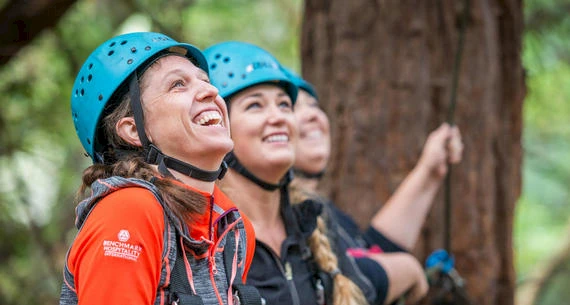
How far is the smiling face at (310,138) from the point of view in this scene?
367 cm

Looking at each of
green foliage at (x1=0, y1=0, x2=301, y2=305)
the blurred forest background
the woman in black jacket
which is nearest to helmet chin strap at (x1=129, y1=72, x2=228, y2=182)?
the woman in black jacket

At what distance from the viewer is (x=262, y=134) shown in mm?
2912

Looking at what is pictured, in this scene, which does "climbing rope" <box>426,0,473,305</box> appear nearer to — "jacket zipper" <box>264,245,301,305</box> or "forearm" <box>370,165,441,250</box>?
"forearm" <box>370,165,441,250</box>

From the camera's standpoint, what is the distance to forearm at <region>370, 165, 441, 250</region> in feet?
12.3

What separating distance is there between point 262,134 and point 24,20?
2.02 meters

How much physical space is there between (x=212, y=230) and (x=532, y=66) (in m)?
4.34

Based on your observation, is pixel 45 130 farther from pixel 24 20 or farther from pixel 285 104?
pixel 285 104

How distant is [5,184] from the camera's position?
5.45 meters

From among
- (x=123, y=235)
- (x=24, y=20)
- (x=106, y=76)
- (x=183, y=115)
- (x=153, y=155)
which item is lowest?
(x=123, y=235)

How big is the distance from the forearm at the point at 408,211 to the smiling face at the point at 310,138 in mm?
435

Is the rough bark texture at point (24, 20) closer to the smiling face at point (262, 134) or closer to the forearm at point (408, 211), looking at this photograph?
the smiling face at point (262, 134)

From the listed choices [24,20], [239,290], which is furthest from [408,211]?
[24,20]

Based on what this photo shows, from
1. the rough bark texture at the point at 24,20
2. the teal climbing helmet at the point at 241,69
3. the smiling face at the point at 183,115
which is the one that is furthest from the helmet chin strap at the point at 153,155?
the rough bark texture at the point at 24,20

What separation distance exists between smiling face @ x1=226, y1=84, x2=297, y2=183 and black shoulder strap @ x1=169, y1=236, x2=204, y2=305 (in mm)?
937
